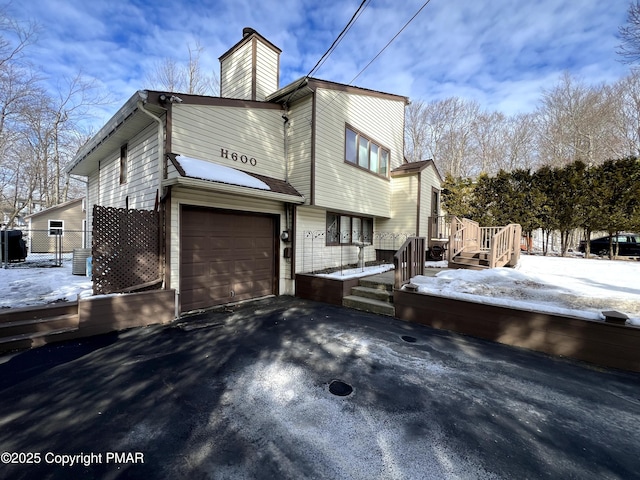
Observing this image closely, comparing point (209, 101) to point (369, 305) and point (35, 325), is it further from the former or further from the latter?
point (369, 305)

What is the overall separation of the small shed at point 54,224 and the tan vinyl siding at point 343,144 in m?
16.1

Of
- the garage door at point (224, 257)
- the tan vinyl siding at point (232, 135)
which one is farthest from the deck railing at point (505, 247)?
the tan vinyl siding at point (232, 135)

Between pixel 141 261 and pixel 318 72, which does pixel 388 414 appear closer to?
pixel 141 261

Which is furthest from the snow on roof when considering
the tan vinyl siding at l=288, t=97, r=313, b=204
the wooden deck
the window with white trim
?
the wooden deck

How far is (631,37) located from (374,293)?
405 inches

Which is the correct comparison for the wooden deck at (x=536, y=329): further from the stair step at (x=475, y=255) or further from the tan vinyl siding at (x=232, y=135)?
the tan vinyl siding at (x=232, y=135)

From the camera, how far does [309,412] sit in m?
2.60

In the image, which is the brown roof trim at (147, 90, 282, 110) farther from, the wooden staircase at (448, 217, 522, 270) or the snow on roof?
the wooden staircase at (448, 217, 522, 270)

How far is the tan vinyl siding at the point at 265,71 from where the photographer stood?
27.9 ft

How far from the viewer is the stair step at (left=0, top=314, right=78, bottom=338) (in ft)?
12.9

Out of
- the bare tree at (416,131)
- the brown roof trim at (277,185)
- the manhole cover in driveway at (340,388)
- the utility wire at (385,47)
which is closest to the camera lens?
the manhole cover in driveway at (340,388)

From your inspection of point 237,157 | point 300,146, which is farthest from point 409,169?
point 237,157

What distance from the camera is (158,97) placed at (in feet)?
16.8

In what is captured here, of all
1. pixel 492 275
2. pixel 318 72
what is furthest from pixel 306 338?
pixel 318 72
